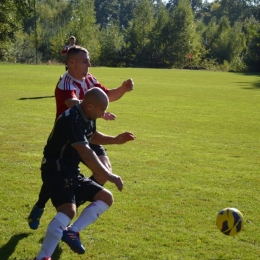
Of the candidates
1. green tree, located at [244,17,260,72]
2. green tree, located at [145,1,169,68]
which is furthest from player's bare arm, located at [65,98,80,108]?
green tree, located at [145,1,169,68]

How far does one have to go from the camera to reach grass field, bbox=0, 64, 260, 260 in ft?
17.5

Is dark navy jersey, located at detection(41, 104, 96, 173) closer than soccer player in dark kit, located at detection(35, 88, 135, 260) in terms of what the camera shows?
No

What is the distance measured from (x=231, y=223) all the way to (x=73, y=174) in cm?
186

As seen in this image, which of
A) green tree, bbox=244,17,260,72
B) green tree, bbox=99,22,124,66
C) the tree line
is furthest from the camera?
green tree, bbox=99,22,124,66

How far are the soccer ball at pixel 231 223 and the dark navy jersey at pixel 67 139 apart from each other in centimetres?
176

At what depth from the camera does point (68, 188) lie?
4.73 meters

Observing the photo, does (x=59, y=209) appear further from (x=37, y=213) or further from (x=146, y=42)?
(x=146, y=42)

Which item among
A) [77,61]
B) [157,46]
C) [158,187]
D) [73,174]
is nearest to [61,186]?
[73,174]

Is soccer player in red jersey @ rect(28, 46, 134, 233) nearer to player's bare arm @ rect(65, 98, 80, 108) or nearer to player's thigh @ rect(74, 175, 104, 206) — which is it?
player's bare arm @ rect(65, 98, 80, 108)

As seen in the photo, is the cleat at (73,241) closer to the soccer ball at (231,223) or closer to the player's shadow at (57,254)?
the player's shadow at (57,254)

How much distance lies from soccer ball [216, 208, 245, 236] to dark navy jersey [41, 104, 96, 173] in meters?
1.76

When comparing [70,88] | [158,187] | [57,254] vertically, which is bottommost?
[158,187]

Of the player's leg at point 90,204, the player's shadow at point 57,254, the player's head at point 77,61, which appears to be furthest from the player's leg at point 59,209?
the player's head at point 77,61

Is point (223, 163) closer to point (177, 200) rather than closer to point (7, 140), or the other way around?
point (177, 200)
